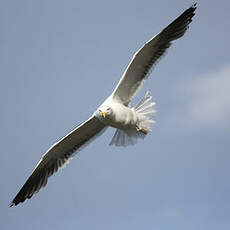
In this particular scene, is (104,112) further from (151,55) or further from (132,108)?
(151,55)

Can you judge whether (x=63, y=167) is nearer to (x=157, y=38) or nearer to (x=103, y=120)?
(x=103, y=120)

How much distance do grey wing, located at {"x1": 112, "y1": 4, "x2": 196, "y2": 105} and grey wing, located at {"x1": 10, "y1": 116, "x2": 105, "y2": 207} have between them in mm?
919

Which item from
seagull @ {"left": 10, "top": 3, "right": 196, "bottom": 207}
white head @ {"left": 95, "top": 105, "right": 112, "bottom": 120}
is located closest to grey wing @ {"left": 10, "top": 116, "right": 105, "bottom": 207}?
seagull @ {"left": 10, "top": 3, "right": 196, "bottom": 207}

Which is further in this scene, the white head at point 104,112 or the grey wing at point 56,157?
the grey wing at point 56,157

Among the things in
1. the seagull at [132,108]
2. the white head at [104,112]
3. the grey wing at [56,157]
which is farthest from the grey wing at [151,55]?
the grey wing at [56,157]

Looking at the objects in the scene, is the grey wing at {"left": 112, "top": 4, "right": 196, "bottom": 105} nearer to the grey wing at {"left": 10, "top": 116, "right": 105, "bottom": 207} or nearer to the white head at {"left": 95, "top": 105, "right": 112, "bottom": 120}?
the white head at {"left": 95, "top": 105, "right": 112, "bottom": 120}

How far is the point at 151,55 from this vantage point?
10234 mm

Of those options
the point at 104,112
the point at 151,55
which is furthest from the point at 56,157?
the point at 151,55

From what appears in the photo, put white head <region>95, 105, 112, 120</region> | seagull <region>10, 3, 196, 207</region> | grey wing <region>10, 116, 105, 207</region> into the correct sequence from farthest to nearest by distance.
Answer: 1. grey wing <region>10, 116, 105, 207</region>
2. seagull <region>10, 3, 196, 207</region>
3. white head <region>95, 105, 112, 120</region>

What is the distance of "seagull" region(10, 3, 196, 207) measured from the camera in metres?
9.88

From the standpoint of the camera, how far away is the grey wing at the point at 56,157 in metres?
10.7

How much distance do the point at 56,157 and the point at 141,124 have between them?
215cm

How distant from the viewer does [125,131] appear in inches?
410

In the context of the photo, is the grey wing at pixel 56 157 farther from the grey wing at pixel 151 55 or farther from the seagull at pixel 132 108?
the grey wing at pixel 151 55
